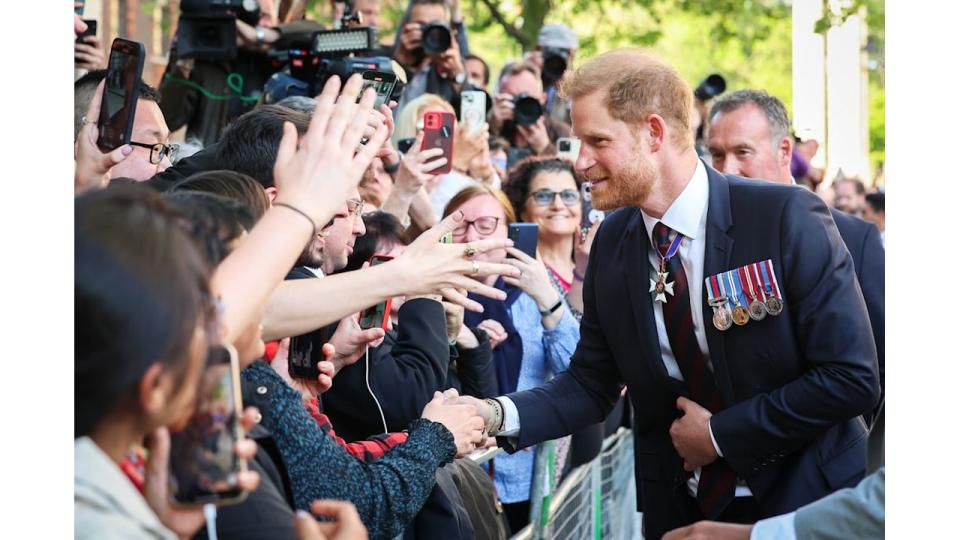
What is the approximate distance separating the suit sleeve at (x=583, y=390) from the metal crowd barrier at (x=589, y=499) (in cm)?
57

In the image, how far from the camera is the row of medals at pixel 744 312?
340cm

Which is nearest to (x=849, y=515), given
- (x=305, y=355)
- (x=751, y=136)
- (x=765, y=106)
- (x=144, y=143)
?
(x=305, y=355)

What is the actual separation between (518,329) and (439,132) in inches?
33.3

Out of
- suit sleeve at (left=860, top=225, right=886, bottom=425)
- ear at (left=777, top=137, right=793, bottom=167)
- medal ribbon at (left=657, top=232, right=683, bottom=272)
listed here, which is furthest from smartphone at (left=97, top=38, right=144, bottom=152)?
ear at (left=777, top=137, right=793, bottom=167)

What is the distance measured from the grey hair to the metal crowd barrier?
1642 mm

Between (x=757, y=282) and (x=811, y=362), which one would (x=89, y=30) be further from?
(x=811, y=362)

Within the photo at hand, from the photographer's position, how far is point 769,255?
3463mm

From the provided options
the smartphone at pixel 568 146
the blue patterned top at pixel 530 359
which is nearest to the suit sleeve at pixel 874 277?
the blue patterned top at pixel 530 359

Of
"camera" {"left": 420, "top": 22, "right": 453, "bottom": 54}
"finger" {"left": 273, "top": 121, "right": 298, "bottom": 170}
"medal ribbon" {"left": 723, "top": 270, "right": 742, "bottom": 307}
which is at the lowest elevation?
"medal ribbon" {"left": 723, "top": 270, "right": 742, "bottom": 307}

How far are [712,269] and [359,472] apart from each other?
128 cm

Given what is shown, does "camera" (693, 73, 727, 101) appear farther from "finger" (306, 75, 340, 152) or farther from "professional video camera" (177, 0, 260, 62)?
"finger" (306, 75, 340, 152)

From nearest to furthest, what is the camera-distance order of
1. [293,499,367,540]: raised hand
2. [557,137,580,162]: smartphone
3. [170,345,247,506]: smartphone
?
[170,345,247,506]: smartphone → [293,499,367,540]: raised hand → [557,137,580,162]: smartphone

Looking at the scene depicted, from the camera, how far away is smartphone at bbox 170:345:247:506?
183 cm

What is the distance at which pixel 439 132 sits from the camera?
5.00 meters
